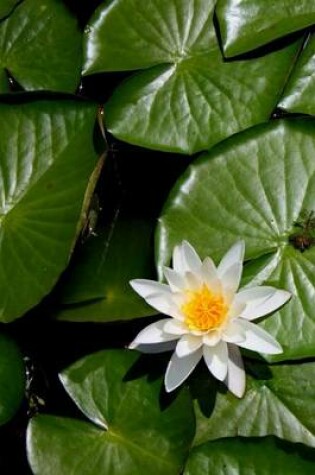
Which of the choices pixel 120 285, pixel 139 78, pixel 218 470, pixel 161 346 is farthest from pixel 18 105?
pixel 218 470

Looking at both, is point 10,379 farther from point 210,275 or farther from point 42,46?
point 42,46

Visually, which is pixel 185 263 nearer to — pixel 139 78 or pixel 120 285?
pixel 120 285

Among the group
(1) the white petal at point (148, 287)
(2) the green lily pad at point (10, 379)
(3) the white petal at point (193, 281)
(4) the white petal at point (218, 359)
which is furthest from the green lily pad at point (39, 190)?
(4) the white petal at point (218, 359)

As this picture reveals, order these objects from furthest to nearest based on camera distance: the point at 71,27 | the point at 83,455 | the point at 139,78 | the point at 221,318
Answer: the point at 71,27 → the point at 139,78 → the point at 83,455 → the point at 221,318

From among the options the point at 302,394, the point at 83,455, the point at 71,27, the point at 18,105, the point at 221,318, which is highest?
the point at 71,27

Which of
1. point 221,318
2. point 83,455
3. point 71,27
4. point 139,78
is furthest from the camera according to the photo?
point 71,27

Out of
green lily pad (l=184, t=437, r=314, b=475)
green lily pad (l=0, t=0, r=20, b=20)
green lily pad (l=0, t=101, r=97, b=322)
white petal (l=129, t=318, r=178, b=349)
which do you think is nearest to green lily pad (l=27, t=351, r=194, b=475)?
green lily pad (l=184, t=437, r=314, b=475)

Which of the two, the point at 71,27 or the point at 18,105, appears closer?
the point at 18,105

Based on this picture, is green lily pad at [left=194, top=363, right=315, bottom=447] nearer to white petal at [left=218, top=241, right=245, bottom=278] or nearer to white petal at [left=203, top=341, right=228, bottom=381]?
white petal at [left=203, top=341, right=228, bottom=381]
